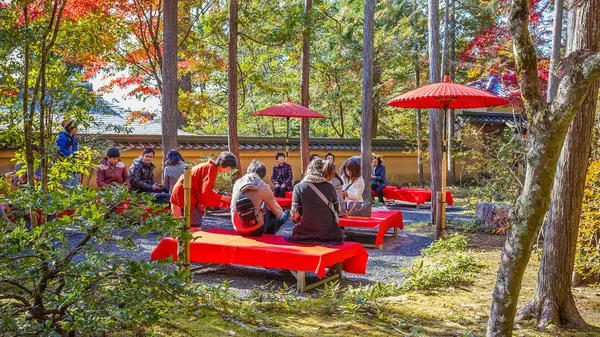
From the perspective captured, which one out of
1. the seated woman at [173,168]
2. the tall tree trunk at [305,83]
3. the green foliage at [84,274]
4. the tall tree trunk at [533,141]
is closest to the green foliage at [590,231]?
the tall tree trunk at [533,141]

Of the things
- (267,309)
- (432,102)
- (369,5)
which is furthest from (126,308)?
(369,5)

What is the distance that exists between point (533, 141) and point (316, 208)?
3.33m

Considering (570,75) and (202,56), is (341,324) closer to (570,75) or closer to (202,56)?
(570,75)

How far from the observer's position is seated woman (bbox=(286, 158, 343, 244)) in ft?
20.8

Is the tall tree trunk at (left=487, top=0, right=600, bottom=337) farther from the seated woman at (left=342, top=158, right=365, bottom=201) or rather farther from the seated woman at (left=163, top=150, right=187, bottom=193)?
the seated woman at (left=163, top=150, right=187, bottom=193)

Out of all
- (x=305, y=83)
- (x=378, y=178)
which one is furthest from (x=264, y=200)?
(x=378, y=178)

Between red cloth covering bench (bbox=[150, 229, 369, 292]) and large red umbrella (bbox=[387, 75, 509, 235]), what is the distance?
2844 mm

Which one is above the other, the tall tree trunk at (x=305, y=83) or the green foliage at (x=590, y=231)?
the tall tree trunk at (x=305, y=83)

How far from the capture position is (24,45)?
15.5ft

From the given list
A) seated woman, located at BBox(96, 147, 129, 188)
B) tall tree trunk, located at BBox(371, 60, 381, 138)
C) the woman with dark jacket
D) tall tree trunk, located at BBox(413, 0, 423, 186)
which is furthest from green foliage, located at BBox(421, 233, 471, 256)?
tall tree trunk, located at BBox(371, 60, 381, 138)

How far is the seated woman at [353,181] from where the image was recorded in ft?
29.7

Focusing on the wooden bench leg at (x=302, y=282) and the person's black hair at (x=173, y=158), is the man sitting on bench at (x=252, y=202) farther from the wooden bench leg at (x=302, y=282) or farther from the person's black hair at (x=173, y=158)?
the person's black hair at (x=173, y=158)

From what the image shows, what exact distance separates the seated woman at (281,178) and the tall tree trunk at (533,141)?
32.2 feet

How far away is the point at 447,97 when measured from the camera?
8.30 metres
